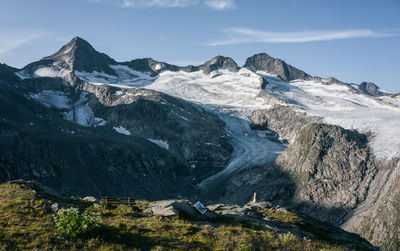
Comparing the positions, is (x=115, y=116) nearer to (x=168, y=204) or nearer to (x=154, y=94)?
(x=154, y=94)

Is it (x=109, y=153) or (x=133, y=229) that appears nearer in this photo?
(x=133, y=229)

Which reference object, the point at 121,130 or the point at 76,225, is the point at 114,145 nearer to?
the point at 121,130

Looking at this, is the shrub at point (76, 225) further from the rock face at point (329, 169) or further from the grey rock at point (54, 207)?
the rock face at point (329, 169)

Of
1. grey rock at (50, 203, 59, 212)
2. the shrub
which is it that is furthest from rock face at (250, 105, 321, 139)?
the shrub

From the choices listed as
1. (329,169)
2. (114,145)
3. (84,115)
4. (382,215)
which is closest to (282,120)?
(329,169)

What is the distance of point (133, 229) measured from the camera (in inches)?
693

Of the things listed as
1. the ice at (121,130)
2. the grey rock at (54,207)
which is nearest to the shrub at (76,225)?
the grey rock at (54,207)

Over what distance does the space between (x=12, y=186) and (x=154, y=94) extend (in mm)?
178277

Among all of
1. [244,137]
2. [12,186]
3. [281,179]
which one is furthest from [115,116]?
[12,186]

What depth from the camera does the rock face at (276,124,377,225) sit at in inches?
3831

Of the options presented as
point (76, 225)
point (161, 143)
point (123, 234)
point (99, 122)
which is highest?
point (76, 225)

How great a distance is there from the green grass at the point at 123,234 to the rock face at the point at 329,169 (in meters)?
82.4

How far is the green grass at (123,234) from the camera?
14625 mm

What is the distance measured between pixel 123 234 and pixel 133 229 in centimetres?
118
